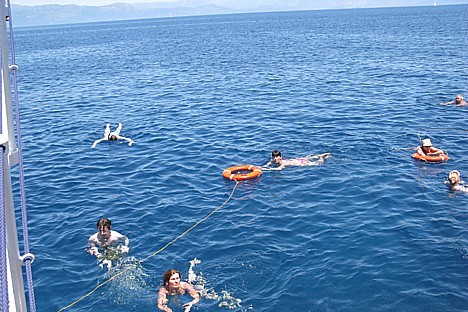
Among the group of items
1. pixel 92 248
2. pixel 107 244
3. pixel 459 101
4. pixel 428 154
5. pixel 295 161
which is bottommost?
pixel 92 248

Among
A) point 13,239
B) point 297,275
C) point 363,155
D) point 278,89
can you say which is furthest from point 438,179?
point 278,89

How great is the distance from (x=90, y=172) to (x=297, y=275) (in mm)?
11507

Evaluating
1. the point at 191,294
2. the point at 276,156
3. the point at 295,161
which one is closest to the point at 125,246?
the point at 191,294

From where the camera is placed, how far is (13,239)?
4871mm

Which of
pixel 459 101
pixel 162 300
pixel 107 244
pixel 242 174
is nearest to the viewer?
pixel 162 300

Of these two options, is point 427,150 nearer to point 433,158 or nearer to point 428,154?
point 428,154

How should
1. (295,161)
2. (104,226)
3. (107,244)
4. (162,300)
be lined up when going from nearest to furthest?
(162,300) < (104,226) < (107,244) < (295,161)

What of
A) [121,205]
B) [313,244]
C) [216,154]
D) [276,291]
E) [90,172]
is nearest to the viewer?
[276,291]

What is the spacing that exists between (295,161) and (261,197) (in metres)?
3.35

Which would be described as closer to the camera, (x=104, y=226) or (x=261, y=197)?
(x=104, y=226)

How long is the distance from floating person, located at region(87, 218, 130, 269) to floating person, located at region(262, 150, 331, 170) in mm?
7253

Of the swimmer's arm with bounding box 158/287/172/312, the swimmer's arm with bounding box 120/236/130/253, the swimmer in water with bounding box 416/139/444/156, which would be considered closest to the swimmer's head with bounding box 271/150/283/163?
the swimmer in water with bounding box 416/139/444/156

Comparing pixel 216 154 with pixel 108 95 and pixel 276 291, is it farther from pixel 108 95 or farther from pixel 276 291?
pixel 108 95

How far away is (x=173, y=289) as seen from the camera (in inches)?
461
